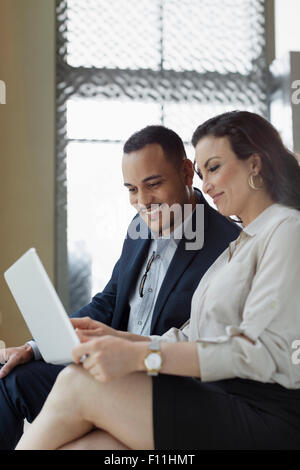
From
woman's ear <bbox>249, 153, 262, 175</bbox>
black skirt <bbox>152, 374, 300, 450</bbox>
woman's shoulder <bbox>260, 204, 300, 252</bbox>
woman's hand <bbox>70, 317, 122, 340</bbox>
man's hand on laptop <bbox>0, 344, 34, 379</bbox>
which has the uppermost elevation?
woman's ear <bbox>249, 153, 262, 175</bbox>

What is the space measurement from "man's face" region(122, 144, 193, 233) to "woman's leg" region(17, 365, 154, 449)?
112 cm

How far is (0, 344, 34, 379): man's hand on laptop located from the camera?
7.04 ft

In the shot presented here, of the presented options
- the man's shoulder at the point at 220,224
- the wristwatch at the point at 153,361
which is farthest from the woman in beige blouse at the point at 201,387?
the man's shoulder at the point at 220,224

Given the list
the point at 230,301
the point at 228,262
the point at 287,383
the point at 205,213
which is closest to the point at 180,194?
the point at 205,213

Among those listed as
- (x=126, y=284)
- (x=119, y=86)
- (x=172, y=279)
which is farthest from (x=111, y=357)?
(x=119, y=86)

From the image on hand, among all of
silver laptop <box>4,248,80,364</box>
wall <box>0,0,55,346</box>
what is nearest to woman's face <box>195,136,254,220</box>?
silver laptop <box>4,248,80,364</box>

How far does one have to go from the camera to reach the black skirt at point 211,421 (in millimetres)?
1336

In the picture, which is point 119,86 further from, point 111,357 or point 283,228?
point 111,357

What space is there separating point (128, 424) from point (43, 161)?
11.7 ft

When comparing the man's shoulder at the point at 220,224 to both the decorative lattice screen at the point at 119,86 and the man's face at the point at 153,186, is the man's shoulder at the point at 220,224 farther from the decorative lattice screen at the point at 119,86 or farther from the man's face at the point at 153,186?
the decorative lattice screen at the point at 119,86

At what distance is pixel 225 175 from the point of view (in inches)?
67.3

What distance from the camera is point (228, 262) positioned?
1656 mm

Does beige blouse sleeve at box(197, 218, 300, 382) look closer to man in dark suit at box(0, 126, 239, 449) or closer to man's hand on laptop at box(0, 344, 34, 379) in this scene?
man in dark suit at box(0, 126, 239, 449)

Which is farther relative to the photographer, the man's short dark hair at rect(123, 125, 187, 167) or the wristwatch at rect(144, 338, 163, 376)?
the man's short dark hair at rect(123, 125, 187, 167)
